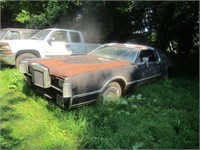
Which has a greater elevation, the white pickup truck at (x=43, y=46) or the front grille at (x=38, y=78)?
the white pickup truck at (x=43, y=46)

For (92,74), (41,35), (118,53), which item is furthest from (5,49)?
(92,74)

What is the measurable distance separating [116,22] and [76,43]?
15.5 feet

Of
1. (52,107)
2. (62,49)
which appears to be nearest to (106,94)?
(52,107)

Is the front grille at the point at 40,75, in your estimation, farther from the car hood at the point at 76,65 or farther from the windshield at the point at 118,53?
the windshield at the point at 118,53

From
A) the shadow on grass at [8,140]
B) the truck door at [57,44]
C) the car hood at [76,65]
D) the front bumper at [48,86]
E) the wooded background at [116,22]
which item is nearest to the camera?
the shadow on grass at [8,140]

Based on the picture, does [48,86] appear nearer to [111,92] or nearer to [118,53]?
[111,92]

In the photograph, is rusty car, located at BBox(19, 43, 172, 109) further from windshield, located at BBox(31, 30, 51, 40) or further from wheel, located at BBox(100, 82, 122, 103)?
windshield, located at BBox(31, 30, 51, 40)

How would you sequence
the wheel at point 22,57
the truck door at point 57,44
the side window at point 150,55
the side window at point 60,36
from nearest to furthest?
the side window at point 150,55, the wheel at point 22,57, the truck door at point 57,44, the side window at point 60,36

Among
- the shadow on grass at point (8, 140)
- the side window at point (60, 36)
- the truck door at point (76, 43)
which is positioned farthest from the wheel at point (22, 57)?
the shadow on grass at point (8, 140)

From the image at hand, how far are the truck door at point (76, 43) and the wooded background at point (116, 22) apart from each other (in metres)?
2.87

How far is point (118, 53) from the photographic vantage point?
711 centimetres

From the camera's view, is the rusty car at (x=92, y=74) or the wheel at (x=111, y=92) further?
the wheel at (x=111, y=92)

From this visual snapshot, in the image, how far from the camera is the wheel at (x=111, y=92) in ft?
18.7

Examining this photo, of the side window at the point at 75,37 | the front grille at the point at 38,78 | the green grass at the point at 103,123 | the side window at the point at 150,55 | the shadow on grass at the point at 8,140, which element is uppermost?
the side window at the point at 75,37
